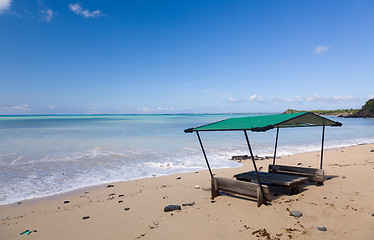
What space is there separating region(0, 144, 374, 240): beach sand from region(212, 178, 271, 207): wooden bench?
0.78 feet

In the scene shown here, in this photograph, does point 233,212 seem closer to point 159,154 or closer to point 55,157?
point 159,154

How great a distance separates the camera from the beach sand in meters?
5.31

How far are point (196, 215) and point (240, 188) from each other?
5.34 ft

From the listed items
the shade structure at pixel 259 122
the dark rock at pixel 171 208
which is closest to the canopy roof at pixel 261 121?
the shade structure at pixel 259 122

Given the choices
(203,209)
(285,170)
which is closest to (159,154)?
(285,170)

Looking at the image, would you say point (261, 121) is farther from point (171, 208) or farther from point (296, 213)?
point (171, 208)

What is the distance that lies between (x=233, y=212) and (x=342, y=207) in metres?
2.97

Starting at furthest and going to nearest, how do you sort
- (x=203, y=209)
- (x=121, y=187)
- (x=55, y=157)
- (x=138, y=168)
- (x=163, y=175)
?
1. (x=55, y=157)
2. (x=138, y=168)
3. (x=163, y=175)
4. (x=121, y=187)
5. (x=203, y=209)

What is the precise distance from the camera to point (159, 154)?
18203mm

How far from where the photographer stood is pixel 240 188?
707cm

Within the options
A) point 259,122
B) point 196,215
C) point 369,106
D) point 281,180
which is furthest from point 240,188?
point 369,106

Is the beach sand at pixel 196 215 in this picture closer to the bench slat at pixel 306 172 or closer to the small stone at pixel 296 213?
the small stone at pixel 296 213

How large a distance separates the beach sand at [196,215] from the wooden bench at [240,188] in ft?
0.78

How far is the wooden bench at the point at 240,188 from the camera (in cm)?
657
